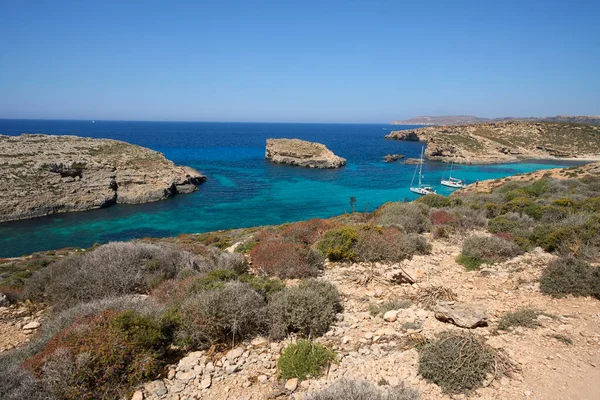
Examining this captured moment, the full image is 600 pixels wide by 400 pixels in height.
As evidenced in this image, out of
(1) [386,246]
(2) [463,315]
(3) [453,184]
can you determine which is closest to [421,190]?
(3) [453,184]

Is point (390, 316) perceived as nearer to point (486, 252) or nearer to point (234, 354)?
point (234, 354)

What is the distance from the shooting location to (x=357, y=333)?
5637 millimetres

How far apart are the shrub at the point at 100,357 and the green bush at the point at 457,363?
13.2ft

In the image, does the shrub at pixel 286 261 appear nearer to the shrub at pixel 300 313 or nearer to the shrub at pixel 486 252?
the shrub at pixel 300 313

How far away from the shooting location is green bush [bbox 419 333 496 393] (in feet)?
13.7

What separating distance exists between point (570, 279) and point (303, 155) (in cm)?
6539

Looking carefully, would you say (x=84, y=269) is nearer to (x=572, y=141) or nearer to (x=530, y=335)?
(x=530, y=335)

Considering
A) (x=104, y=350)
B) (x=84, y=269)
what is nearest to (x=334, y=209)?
(x=84, y=269)

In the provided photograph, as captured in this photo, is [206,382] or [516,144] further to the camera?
[516,144]

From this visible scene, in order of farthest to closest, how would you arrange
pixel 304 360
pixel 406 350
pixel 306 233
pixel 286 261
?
pixel 306 233 < pixel 286 261 < pixel 406 350 < pixel 304 360

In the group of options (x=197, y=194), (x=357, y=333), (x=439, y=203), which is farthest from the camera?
(x=197, y=194)

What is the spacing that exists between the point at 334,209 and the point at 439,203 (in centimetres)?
1996

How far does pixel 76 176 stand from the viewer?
125ft

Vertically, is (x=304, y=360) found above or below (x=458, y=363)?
below
